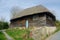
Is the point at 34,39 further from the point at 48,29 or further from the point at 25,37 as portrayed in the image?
the point at 48,29

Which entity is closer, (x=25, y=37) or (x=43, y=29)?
(x=25, y=37)

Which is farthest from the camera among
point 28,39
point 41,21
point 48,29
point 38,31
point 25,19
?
point 25,19

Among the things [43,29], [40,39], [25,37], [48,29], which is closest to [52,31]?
[48,29]

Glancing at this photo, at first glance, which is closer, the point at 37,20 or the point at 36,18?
the point at 37,20

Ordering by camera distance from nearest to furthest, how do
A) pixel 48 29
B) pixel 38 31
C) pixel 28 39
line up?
1. pixel 28 39
2. pixel 38 31
3. pixel 48 29

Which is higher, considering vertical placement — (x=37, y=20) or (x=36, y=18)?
(x=36, y=18)

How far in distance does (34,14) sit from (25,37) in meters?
9.03

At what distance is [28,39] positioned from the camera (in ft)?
70.8

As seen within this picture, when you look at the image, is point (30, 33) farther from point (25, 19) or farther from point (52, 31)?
point (25, 19)

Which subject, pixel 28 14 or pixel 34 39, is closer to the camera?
pixel 34 39

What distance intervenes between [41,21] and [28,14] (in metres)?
3.12

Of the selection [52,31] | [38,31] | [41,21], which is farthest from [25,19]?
[38,31]

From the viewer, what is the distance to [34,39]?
71.8 feet

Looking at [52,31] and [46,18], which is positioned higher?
[46,18]
